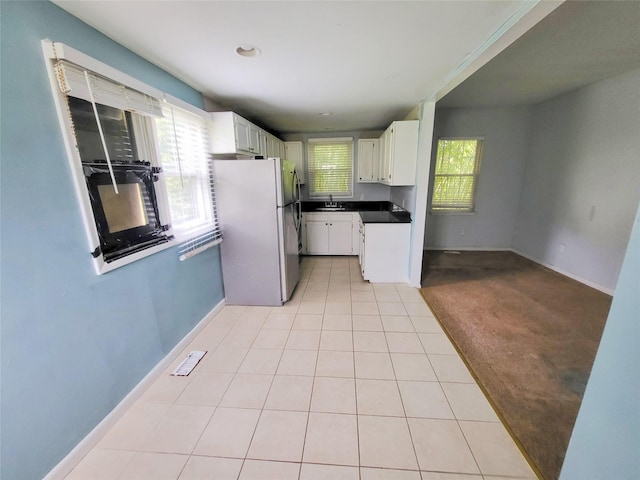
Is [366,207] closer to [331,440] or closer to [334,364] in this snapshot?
[334,364]

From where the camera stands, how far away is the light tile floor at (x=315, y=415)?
1288 millimetres

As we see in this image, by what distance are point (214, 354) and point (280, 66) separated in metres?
2.45

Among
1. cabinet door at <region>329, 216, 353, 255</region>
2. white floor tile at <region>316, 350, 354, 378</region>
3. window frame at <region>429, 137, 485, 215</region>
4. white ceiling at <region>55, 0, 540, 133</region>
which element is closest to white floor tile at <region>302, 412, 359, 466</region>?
white floor tile at <region>316, 350, 354, 378</region>

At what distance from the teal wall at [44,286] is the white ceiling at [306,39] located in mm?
295

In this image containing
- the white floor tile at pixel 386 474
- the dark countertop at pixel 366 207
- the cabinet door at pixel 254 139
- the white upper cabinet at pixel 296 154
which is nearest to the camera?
the white floor tile at pixel 386 474

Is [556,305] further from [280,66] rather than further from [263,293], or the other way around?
[280,66]

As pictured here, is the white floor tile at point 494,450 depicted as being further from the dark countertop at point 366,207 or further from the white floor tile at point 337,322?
the dark countertop at point 366,207

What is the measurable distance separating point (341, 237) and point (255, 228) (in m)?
2.18

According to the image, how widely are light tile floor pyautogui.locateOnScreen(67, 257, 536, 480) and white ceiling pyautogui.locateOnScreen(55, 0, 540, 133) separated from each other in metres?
2.31

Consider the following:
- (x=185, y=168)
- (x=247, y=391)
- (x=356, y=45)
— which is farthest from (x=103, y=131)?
(x=247, y=391)

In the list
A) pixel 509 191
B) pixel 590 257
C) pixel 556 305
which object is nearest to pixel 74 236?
pixel 556 305

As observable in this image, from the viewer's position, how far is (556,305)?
9.35ft

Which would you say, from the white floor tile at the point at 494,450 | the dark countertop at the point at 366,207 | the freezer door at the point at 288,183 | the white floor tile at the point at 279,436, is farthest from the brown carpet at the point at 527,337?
the freezer door at the point at 288,183

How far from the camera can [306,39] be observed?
1.58 m
